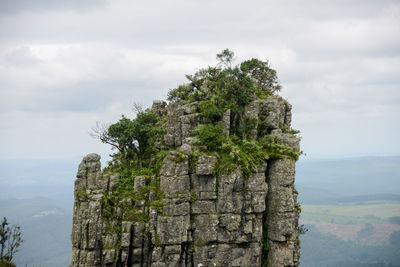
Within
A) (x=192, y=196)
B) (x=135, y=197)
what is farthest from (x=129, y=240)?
(x=192, y=196)

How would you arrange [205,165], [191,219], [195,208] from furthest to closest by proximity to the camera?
[191,219] → [195,208] → [205,165]

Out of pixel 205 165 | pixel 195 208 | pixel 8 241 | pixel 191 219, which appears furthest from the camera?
pixel 8 241

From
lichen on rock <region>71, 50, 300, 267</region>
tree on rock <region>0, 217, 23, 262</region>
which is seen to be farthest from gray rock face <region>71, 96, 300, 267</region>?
tree on rock <region>0, 217, 23, 262</region>

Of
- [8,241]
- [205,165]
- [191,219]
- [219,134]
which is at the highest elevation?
[219,134]

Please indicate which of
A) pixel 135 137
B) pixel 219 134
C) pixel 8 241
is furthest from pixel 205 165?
pixel 8 241

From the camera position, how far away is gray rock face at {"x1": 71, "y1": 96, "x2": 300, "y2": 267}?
132 ft

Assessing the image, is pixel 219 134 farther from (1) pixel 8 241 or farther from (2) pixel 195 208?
(1) pixel 8 241

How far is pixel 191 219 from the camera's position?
41.4m

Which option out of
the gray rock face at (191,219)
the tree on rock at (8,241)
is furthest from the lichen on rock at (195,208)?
the tree on rock at (8,241)

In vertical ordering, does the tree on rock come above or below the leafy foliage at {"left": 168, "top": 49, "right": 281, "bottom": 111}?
below

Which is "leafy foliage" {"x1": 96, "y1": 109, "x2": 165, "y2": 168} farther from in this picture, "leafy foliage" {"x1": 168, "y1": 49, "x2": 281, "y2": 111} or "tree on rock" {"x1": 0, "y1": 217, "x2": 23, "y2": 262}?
"tree on rock" {"x1": 0, "y1": 217, "x2": 23, "y2": 262}

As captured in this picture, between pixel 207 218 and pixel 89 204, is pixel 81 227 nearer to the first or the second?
pixel 89 204

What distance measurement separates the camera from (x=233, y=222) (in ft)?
135

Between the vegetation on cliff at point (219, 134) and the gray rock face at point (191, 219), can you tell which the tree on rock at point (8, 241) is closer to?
the gray rock face at point (191, 219)
